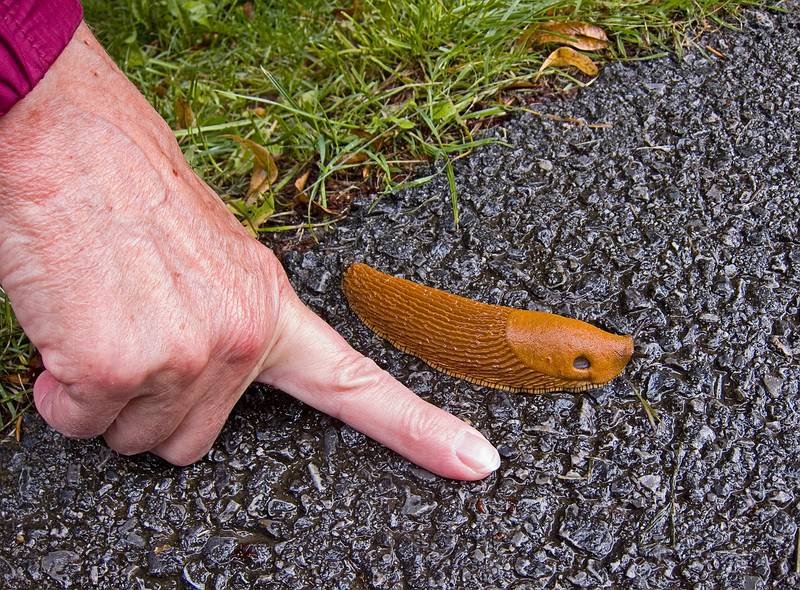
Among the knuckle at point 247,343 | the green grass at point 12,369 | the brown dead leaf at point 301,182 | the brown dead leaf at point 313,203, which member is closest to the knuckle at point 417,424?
the knuckle at point 247,343

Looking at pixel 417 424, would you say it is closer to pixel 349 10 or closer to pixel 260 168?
pixel 260 168

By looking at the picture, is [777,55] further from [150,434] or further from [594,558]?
[150,434]

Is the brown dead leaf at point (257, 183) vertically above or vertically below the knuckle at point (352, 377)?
above

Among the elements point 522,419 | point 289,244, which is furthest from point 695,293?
point 289,244

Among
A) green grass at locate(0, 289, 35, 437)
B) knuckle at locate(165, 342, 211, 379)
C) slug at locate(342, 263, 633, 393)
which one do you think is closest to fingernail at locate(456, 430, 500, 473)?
slug at locate(342, 263, 633, 393)

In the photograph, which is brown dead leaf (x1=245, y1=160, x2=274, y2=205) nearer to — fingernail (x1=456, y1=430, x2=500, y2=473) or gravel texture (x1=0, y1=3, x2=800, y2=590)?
gravel texture (x1=0, y1=3, x2=800, y2=590)

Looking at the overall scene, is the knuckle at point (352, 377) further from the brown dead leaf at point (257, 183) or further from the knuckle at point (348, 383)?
the brown dead leaf at point (257, 183)
